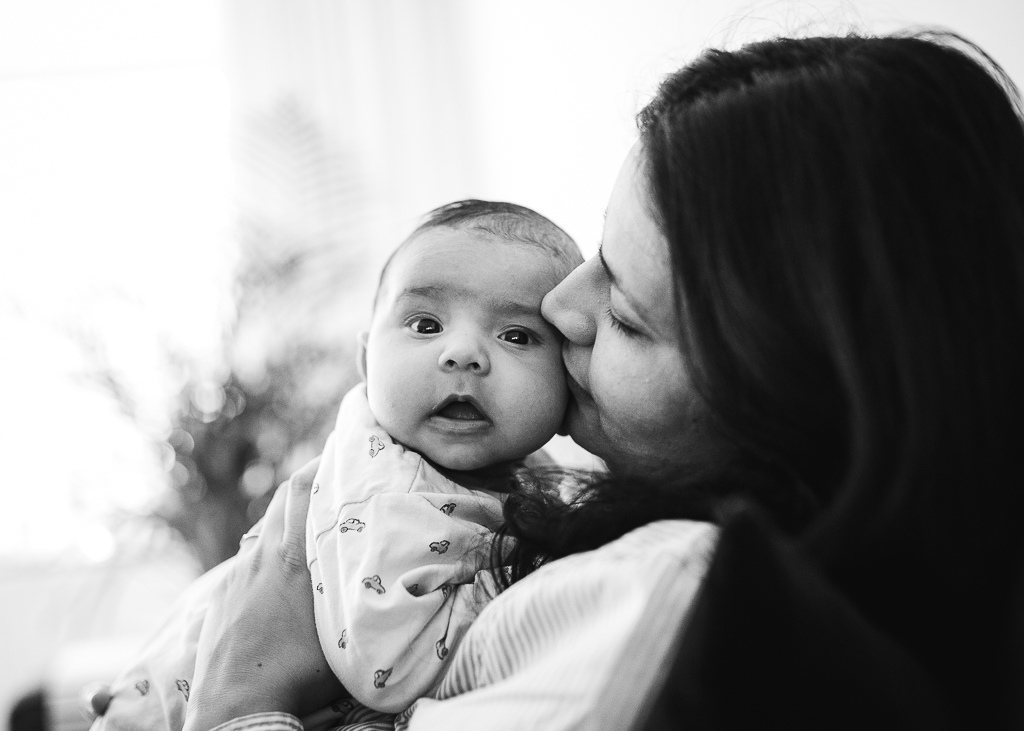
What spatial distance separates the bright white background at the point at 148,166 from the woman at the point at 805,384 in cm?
199

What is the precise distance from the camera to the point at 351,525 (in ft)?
2.75

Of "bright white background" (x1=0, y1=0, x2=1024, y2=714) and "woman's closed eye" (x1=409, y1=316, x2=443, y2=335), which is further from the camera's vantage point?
"bright white background" (x1=0, y1=0, x2=1024, y2=714)

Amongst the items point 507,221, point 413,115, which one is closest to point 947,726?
point 507,221

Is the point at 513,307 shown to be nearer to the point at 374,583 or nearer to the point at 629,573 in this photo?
the point at 374,583

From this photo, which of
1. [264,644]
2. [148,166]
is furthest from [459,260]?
[148,166]

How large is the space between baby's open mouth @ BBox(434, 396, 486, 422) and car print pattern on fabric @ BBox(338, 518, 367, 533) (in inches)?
6.1

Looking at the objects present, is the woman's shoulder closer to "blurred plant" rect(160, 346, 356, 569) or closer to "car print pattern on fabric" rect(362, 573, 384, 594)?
"car print pattern on fabric" rect(362, 573, 384, 594)

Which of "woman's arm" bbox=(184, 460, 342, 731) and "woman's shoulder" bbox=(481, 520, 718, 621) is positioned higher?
"woman's shoulder" bbox=(481, 520, 718, 621)

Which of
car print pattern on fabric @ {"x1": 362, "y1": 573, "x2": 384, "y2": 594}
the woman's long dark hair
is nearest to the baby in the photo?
car print pattern on fabric @ {"x1": 362, "y1": 573, "x2": 384, "y2": 594}

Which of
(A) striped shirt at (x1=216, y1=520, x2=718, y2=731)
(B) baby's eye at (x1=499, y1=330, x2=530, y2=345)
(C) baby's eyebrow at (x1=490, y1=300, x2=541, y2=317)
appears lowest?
(A) striped shirt at (x1=216, y1=520, x2=718, y2=731)

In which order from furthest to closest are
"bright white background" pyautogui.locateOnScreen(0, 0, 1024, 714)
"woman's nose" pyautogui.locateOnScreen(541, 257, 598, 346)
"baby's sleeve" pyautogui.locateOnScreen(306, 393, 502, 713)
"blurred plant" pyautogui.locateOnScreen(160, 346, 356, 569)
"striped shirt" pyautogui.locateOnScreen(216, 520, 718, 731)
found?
1. "bright white background" pyautogui.locateOnScreen(0, 0, 1024, 714)
2. "blurred plant" pyautogui.locateOnScreen(160, 346, 356, 569)
3. "woman's nose" pyautogui.locateOnScreen(541, 257, 598, 346)
4. "baby's sleeve" pyautogui.locateOnScreen(306, 393, 502, 713)
5. "striped shirt" pyautogui.locateOnScreen(216, 520, 718, 731)

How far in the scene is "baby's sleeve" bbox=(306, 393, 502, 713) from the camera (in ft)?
2.47

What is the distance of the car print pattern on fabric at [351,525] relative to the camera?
83 centimetres

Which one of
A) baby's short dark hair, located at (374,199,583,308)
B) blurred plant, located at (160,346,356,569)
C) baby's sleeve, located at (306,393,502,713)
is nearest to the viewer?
baby's sleeve, located at (306,393,502,713)
